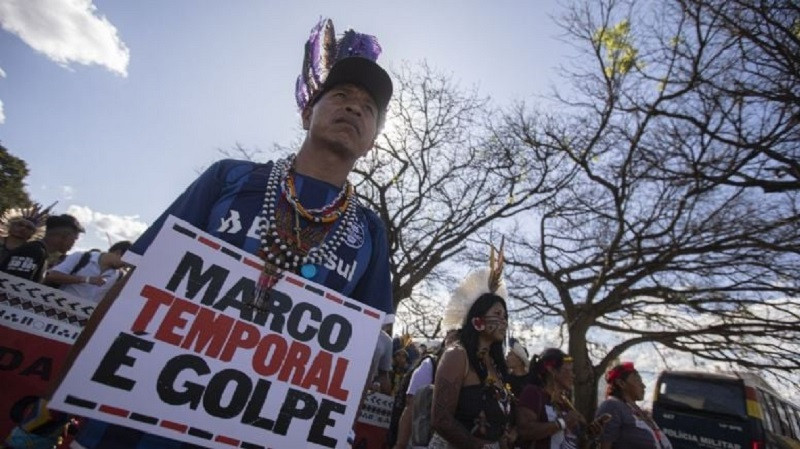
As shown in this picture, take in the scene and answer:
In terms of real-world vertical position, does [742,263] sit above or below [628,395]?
above

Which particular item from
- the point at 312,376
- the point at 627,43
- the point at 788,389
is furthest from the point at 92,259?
the point at 788,389

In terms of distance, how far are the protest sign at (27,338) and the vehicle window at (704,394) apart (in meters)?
10.7

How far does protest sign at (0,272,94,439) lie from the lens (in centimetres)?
338

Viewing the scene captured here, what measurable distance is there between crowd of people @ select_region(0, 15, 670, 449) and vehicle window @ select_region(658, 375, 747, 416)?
7.16 m

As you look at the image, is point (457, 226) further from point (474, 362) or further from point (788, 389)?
point (474, 362)

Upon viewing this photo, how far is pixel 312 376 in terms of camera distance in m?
1.21

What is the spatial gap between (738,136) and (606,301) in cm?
576

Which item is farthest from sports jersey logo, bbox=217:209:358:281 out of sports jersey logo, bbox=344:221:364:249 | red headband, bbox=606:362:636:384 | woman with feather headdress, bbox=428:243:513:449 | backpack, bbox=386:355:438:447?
red headband, bbox=606:362:636:384

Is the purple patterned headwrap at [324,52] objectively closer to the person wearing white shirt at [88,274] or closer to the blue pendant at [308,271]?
the blue pendant at [308,271]

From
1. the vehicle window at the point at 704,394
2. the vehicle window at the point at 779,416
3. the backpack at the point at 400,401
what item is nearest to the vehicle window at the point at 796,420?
the vehicle window at the point at 779,416

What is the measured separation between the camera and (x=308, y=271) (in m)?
1.40

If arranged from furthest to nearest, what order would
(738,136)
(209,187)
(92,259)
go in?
1. (738,136)
2. (92,259)
3. (209,187)

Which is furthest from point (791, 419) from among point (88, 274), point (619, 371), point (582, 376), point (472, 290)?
point (88, 274)

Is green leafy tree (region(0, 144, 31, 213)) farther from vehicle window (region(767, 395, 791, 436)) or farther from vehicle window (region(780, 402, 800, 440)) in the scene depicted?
vehicle window (region(780, 402, 800, 440))
